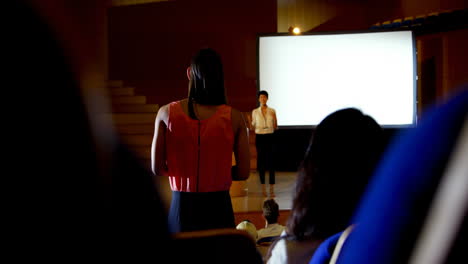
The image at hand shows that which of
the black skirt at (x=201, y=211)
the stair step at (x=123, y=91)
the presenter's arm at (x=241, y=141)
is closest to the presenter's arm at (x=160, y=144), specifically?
the black skirt at (x=201, y=211)

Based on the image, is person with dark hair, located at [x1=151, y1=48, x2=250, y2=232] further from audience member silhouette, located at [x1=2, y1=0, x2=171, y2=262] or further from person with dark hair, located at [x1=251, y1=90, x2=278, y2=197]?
person with dark hair, located at [x1=251, y1=90, x2=278, y2=197]

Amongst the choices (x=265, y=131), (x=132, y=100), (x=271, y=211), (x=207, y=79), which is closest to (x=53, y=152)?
(x=207, y=79)

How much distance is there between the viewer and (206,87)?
5.50 feet

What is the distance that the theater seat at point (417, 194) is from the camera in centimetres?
23

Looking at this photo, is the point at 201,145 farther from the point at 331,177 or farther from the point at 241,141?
the point at 331,177

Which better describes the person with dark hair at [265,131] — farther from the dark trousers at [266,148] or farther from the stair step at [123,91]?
the stair step at [123,91]

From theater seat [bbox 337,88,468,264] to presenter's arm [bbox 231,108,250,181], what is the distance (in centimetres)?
142

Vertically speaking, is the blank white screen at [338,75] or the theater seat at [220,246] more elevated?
the blank white screen at [338,75]

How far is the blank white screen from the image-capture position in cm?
574

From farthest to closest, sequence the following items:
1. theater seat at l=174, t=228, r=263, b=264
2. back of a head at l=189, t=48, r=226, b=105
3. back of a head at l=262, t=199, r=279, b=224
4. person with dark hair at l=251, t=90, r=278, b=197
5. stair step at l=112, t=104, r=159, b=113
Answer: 1. stair step at l=112, t=104, r=159, b=113
2. person with dark hair at l=251, t=90, r=278, b=197
3. back of a head at l=262, t=199, r=279, b=224
4. back of a head at l=189, t=48, r=226, b=105
5. theater seat at l=174, t=228, r=263, b=264

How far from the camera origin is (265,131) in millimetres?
6359

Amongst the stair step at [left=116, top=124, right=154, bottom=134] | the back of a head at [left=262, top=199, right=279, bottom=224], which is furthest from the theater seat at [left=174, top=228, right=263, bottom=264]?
the stair step at [left=116, top=124, right=154, bottom=134]

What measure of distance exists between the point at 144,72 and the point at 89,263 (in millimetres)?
11314

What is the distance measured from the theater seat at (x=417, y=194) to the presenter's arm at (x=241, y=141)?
142 centimetres
